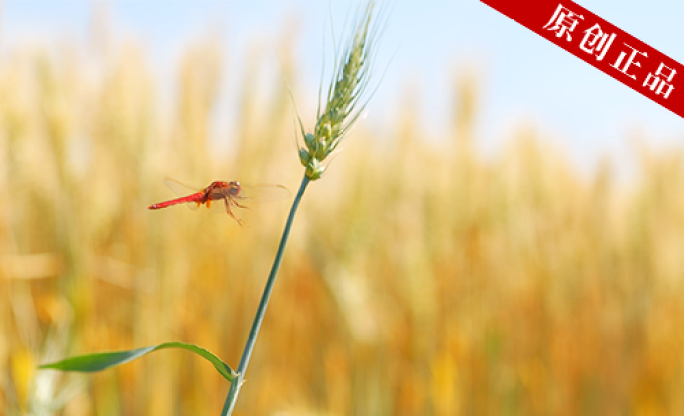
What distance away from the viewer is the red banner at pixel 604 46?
0.96 meters

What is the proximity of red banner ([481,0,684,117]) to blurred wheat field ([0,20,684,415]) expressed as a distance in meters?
1.02

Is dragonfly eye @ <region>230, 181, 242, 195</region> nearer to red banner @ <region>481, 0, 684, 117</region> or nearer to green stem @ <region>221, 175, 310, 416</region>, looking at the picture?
green stem @ <region>221, 175, 310, 416</region>

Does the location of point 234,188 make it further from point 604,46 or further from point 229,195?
point 604,46

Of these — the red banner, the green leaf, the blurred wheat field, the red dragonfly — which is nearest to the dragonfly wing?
the red dragonfly

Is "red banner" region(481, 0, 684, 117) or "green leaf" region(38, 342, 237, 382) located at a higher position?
"red banner" region(481, 0, 684, 117)

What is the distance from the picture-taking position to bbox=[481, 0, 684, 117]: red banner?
958 mm

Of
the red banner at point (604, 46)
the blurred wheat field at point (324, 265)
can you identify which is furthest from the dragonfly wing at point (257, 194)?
the blurred wheat field at point (324, 265)

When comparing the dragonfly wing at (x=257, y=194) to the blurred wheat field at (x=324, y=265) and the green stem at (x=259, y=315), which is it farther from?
the blurred wheat field at (x=324, y=265)

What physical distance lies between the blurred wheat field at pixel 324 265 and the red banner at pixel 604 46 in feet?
3.35

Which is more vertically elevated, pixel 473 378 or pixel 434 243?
pixel 434 243

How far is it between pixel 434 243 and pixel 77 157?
136 cm

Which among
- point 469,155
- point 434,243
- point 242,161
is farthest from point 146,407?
point 469,155

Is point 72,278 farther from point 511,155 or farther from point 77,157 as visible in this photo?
point 511,155

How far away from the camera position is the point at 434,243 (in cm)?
224
